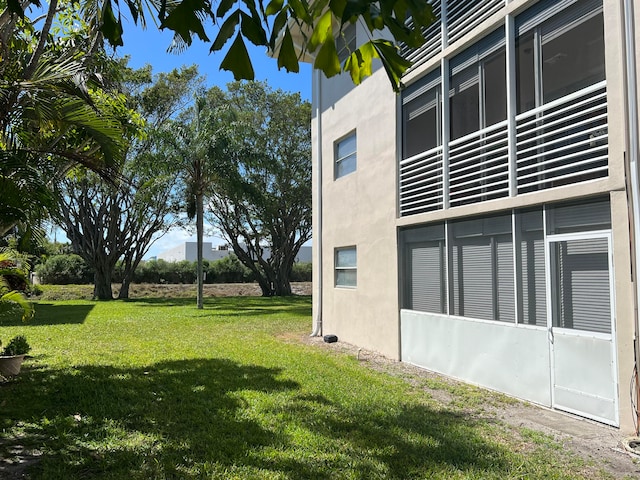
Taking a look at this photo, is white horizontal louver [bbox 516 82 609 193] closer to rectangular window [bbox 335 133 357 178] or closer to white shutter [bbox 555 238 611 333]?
white shutter [bbox 555 238 611 333]

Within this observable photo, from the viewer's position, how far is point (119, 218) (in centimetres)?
2886

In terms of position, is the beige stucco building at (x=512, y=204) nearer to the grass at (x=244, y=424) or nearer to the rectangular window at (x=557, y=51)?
the rectangular window at (x=557, y=51)

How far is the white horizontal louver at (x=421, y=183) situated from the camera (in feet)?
27.7

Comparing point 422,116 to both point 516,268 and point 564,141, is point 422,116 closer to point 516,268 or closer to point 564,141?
point 564,141

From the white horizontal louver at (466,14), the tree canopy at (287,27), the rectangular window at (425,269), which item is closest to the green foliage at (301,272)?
the rectangular window at (425,269)

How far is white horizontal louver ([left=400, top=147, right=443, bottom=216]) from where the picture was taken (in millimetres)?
8430

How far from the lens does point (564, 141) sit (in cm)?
615

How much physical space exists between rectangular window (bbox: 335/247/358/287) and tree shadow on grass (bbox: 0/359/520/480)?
475 cm

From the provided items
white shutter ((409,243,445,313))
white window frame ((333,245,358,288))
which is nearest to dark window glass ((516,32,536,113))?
white shutter ((409,243,445,313))

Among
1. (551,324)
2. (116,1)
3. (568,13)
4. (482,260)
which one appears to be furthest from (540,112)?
(116,1)

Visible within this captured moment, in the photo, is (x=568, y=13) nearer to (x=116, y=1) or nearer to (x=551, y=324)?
(x=551, y=324)

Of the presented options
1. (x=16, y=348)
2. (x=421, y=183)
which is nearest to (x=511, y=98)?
(x=421, y=183)

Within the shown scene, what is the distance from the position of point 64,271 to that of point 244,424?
3279 centimetres

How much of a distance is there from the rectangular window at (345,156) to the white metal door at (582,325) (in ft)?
20.6
